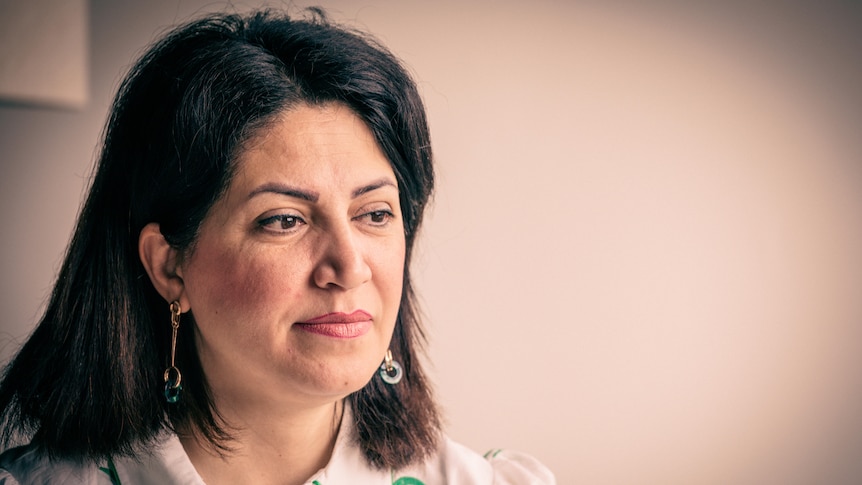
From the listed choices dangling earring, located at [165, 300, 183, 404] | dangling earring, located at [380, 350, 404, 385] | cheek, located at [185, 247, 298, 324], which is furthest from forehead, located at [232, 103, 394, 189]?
dangling earring, located at [380, 350, 404, 385]

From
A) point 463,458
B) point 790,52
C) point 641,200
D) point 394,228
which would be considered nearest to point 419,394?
point 463,458

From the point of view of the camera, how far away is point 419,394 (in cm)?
146

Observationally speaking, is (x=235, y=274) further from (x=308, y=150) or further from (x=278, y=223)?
(x=308, y=150)

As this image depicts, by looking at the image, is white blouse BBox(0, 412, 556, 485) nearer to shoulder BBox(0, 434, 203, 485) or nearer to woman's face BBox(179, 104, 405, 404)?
shoulder BBox(0, 434, 203, 485)

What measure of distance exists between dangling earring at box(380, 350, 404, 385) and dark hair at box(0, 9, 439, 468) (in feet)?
0.80

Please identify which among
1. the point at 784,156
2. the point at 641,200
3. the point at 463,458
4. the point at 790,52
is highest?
the point at 790,52

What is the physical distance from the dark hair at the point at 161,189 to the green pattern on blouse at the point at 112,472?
2 centimetres

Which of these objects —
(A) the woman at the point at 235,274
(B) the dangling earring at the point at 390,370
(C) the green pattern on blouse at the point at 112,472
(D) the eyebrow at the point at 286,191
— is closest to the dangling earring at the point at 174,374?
(A) the woman at the point at 235,274

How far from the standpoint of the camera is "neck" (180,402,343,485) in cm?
124

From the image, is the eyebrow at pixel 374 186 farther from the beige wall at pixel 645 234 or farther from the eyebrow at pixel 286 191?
the beige wall at pixel 645 234

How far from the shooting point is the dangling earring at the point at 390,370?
136 cm

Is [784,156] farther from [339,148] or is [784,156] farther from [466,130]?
[339,148]

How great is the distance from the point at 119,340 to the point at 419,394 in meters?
0.54

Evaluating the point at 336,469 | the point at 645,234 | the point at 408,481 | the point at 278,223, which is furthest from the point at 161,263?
the point at 645,234
